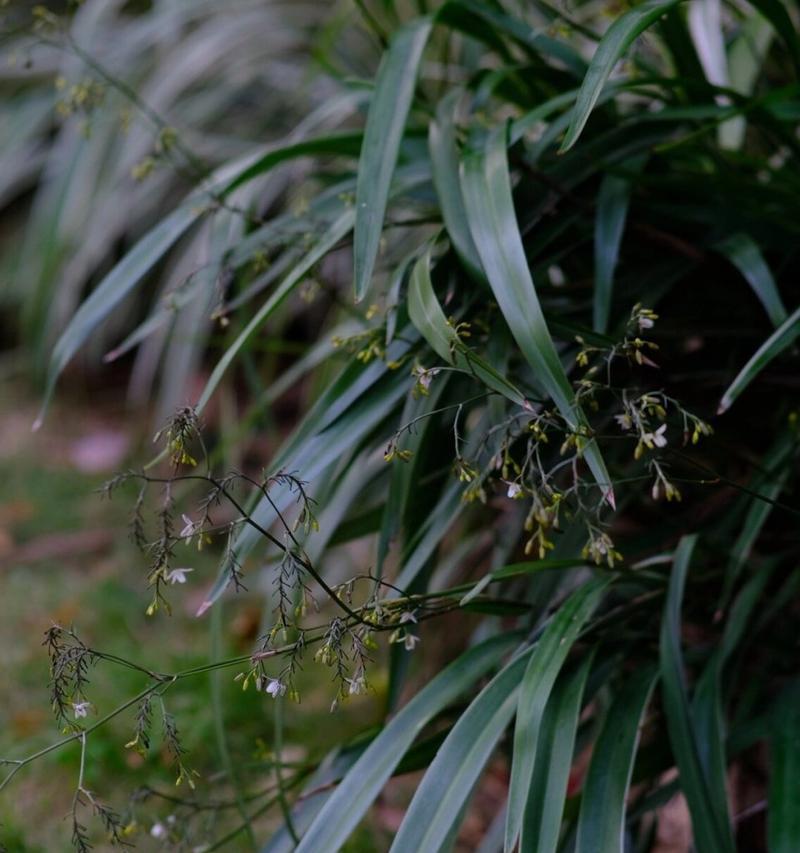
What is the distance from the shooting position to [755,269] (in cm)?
125

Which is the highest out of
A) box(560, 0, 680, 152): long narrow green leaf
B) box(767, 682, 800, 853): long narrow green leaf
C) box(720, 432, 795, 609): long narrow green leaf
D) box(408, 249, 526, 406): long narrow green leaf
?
box(560, 0, 680, 152): long narrow green leaf

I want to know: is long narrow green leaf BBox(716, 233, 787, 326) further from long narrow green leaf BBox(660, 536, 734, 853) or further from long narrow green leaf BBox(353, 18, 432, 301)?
long narrow green leaf BBox(353, 18, 432, 301)

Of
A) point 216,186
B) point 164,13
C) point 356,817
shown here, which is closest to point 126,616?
point 216,186

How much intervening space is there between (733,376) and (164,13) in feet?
5.72

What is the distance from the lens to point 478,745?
3.25ft

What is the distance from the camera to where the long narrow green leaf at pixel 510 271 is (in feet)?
3.08

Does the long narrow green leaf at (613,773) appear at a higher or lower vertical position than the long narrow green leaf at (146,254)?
lower

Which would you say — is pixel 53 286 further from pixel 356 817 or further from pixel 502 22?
pixel 356 817

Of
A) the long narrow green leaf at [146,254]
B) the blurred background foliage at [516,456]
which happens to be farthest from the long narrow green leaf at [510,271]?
the long narrow green leaf at [146,254]

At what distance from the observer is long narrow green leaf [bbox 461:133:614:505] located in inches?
37.0

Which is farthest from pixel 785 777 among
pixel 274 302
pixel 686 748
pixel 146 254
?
pixel 146 254

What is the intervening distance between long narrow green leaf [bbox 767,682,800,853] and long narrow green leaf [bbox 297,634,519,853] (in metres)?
0.30

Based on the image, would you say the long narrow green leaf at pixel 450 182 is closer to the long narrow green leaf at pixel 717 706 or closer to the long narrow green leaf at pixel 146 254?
the long narrow green leaf at pixel 146 254

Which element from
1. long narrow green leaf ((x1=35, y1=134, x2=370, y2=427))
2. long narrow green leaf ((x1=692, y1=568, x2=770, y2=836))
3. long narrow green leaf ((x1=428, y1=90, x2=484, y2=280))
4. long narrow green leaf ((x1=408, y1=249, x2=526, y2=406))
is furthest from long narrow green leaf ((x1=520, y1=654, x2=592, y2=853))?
long narrow green leaf ((x1=35, y1=134, x2=370, y2=427))
